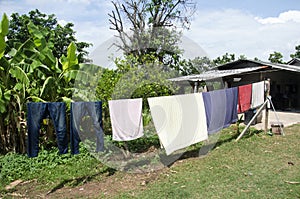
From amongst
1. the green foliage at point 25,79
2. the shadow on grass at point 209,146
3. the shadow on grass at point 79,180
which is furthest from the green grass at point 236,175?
the green foliage at point 25,79

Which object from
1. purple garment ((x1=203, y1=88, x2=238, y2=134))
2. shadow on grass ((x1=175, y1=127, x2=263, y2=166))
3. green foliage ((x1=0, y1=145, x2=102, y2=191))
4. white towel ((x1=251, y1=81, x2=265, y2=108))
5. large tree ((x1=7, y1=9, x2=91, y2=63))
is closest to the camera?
green foliage ((x1=0, y1=145, x2=102, y2=191))

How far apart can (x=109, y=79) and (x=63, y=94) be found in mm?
1220

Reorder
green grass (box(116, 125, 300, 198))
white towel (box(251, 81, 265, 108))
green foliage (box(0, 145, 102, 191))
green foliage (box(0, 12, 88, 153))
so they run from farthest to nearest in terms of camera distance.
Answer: white towel (box(251, 81, 265, 108)), green foliage (box(0, 12, 88, 153)), green foliage (box(0, 145, 102, 191)), green grass (box(116, 125, 300, 198))

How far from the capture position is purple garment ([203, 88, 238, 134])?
5949 mm

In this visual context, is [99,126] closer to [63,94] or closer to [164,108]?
[164,108]

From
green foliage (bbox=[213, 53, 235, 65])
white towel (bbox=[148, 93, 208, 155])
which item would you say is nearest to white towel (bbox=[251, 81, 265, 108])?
white towel (bbox=[148, 93, 208, 155])

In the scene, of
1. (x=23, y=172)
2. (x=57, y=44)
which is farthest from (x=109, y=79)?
(x=57, y=44)

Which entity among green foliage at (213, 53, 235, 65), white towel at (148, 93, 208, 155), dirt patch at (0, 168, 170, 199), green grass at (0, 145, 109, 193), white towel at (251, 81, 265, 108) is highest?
green foliage at (213, 53, 235, 65)

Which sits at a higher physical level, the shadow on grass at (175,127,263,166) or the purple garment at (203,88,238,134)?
the purple garment at (203,88,238,134)

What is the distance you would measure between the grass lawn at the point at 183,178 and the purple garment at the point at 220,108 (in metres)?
0.67

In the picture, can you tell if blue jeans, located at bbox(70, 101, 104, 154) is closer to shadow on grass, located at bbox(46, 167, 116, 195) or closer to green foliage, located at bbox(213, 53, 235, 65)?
shadow on grass, located at bbox(46, 167, 116, 195)

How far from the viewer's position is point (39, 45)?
5.66m

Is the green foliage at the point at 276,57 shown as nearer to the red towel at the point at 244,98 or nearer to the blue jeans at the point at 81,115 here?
the red towel at the point at 244,98

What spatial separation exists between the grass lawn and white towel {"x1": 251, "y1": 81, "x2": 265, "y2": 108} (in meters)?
1.68
